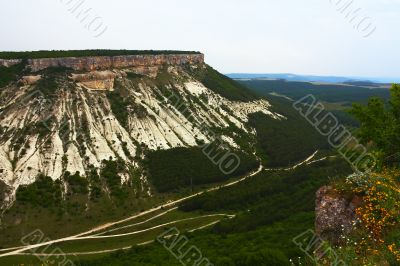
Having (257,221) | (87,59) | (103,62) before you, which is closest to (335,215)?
(257,221)

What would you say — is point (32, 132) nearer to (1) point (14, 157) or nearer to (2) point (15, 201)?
(1) point (14, 157)

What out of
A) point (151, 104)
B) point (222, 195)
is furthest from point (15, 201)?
point (151, 104)

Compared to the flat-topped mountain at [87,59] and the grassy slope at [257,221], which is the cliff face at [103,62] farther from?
the grassy slope at [257,221]

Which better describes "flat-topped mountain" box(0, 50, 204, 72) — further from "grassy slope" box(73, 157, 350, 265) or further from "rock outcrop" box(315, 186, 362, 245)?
"rock outcrop" box(315, 186, 362, 245)

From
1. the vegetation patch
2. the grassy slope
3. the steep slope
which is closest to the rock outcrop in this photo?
the grassy slope

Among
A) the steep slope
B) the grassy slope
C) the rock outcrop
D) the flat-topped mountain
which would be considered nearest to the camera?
the rock outcrop

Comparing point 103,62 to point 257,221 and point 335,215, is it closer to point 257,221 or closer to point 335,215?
point 257,221

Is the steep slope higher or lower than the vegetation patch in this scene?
higher

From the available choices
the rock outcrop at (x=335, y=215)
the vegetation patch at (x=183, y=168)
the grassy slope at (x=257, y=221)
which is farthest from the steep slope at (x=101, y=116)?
the rock outcrop at (x=335, y=215)
